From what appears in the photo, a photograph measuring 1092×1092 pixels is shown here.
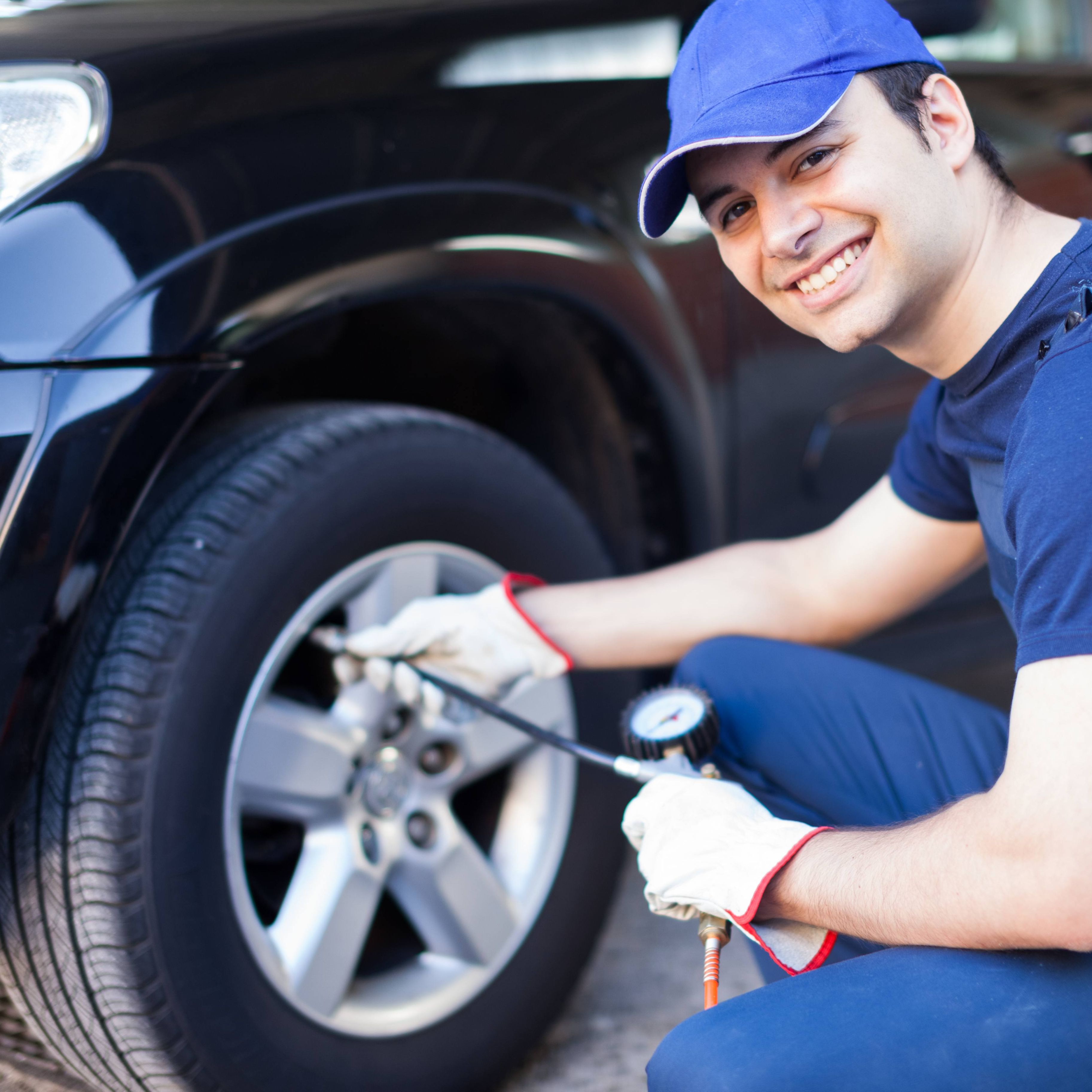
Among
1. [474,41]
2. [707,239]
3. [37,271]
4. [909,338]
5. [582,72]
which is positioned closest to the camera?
[37,271]

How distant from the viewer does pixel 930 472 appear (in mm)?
1422

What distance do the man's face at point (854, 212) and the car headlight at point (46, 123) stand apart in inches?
22.9

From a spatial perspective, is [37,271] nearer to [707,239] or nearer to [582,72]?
[582,72]

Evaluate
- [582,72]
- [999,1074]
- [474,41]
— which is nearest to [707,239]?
[582,72]

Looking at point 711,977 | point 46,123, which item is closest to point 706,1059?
point 711,977

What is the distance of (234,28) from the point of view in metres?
1.28

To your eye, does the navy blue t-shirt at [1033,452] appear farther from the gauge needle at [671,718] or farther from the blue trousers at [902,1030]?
the gauge needle at [671,718]

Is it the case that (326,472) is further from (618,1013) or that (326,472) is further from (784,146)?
(618,1013)

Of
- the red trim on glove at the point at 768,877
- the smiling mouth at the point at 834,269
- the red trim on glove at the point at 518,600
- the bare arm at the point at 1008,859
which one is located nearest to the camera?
the bare arm at the point at 1008,859

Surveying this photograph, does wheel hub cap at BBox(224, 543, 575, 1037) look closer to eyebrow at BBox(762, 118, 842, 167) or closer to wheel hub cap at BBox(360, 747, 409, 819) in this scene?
wheel hub cap at BBox(360, 747, 409, 819)

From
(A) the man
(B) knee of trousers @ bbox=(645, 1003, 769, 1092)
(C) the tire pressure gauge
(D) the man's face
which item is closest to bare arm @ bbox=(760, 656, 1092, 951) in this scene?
(A) the man

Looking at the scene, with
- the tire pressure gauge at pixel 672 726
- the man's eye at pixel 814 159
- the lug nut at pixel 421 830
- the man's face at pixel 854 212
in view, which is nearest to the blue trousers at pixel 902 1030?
the tire pressure gauge at pixel 672 726

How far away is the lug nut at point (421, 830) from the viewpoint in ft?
4.65

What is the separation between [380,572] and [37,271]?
0.50m
